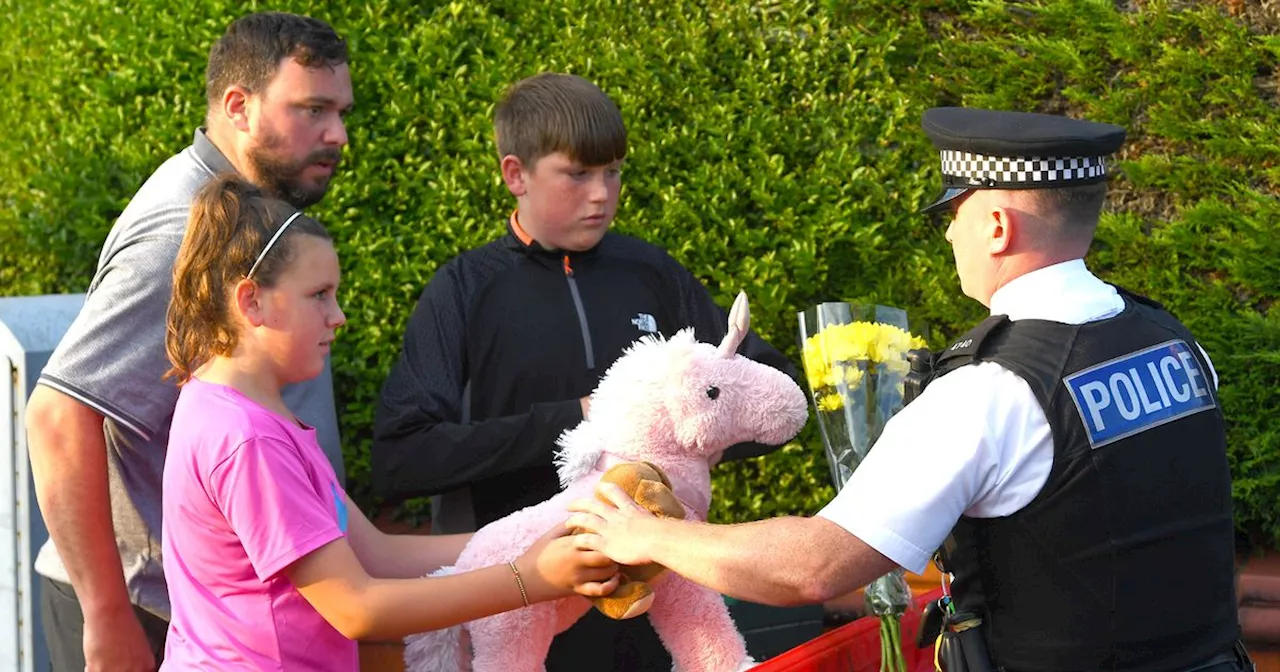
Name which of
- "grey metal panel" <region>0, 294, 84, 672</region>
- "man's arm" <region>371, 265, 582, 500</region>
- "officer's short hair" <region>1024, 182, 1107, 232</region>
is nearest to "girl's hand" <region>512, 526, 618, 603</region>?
"man's arm" <region>371, 265, 582, 500</region>

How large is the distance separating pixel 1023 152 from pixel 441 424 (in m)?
1.53

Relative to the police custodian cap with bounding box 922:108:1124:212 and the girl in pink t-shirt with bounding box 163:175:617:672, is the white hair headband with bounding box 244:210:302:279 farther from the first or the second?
the police custodian cap with bounding box 922:108:1124:212

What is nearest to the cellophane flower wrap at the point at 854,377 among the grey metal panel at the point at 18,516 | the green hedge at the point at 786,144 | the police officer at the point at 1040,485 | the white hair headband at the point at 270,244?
the police officer at the point at 1040,485

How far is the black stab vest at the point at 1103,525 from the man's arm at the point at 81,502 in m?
1.79

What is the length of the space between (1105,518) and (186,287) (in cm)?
174

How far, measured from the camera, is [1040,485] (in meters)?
2.33

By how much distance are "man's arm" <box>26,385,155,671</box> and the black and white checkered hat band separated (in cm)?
190

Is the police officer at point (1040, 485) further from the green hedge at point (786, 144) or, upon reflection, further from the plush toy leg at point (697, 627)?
the green hedge at point (786, 144)

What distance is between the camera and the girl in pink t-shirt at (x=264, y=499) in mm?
2455

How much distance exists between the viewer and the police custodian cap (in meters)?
2.48

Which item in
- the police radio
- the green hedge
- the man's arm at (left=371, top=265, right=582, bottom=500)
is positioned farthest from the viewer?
the green hedge

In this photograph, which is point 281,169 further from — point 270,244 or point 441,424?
point 270,244

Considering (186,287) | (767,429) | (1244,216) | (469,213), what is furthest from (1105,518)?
(469,213)

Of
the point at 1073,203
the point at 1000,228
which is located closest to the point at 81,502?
the point at 1000,228
